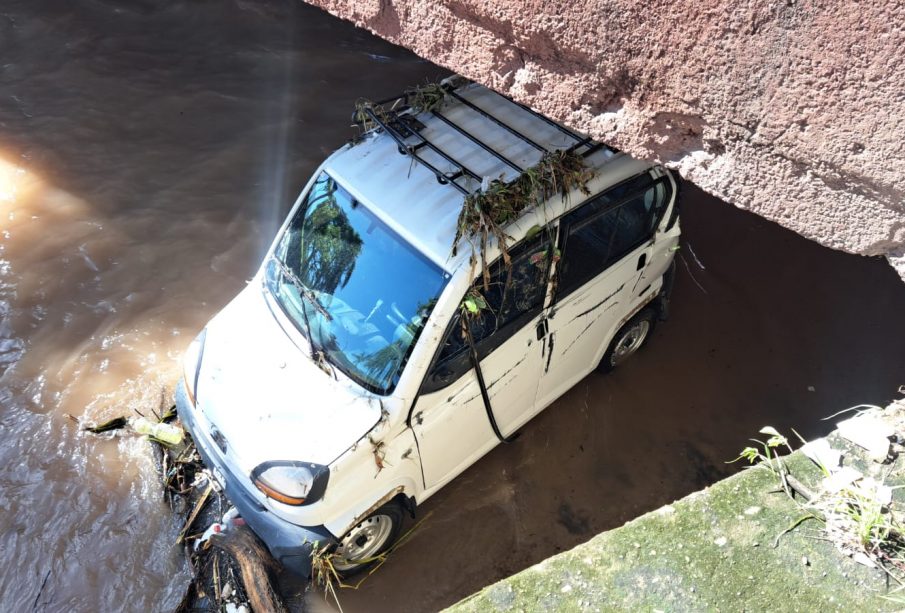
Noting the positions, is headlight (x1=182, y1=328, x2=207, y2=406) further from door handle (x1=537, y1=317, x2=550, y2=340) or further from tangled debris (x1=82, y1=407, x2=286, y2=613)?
door handle (x1=537, y1=317, x2=550, y2=340)

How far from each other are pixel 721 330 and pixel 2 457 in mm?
5286

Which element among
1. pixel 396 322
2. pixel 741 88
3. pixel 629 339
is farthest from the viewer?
pixel 629 339

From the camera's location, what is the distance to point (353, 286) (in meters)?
3.92

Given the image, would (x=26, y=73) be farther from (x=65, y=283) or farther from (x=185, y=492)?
(x=185, y=492)

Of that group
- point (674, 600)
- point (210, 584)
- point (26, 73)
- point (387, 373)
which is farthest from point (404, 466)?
point (26, 73)

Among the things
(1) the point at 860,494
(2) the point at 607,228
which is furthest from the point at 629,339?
(1) the point at 860,494

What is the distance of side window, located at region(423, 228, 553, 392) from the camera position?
3746 millimetres

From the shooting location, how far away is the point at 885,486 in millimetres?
2508

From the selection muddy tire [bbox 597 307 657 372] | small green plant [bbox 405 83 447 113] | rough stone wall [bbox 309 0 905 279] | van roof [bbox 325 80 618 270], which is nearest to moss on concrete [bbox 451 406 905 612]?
rough stone wall [bbox 309 0 905 279]

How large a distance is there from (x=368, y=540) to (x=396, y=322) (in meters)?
1.34

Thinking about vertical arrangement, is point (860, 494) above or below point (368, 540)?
above

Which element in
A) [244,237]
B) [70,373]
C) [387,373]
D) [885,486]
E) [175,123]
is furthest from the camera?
[175,123]

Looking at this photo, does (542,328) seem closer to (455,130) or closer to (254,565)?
(455,130)

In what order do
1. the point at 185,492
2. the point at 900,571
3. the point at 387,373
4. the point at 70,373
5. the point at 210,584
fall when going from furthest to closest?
the point at 70,373, the point at 185,492, the point at 210,584, the point at 387,373, the point at 900,571
